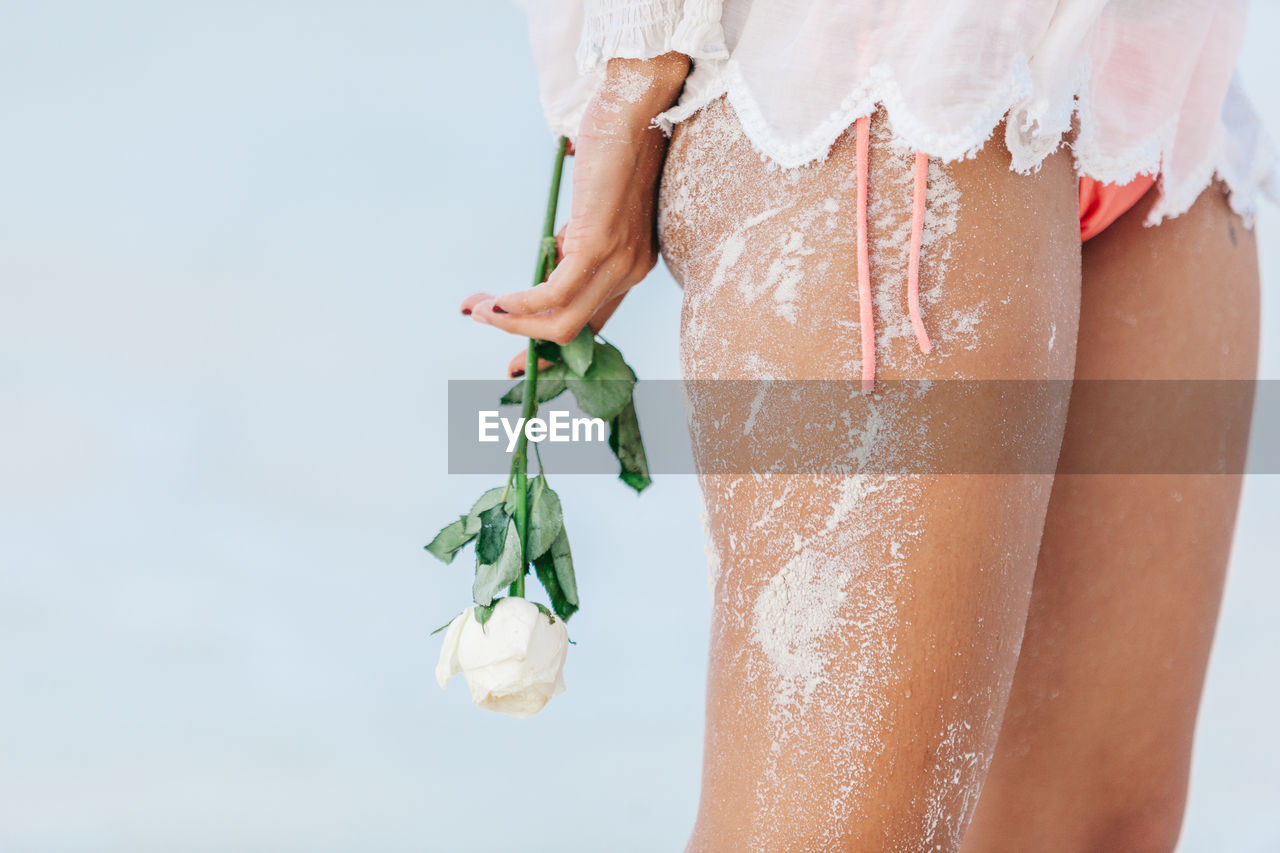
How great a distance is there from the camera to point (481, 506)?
3.25ft

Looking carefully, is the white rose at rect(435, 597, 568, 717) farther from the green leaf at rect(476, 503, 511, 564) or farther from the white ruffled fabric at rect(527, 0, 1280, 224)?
the white ruffled fabric at rect(527, 0, 1280, 224)

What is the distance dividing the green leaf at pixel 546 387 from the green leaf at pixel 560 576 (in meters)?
0.13

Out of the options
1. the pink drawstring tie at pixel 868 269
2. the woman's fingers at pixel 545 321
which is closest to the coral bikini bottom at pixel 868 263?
the pink drawstring tie at pixel 868 269

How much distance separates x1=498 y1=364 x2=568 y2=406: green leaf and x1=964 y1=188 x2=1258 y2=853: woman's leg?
1.30ft

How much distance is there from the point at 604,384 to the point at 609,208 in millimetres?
199

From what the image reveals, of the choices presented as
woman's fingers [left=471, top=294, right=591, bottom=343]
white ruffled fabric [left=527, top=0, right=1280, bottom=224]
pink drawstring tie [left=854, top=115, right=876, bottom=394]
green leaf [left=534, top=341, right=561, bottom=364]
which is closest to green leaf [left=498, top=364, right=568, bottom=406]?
green leaf [left=534, top=341, right=561, bottom=364]

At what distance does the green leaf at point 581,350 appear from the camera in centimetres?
101

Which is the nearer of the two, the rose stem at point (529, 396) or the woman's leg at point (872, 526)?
the woman's leg at point (872, 526)

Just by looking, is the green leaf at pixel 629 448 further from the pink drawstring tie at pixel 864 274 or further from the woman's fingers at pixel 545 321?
the pink drawstring tie at pixel 864 274

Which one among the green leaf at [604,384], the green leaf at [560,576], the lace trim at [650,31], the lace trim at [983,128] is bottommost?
the green leaf at [560,576]

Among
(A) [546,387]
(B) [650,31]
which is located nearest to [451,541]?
(A) [546,387]

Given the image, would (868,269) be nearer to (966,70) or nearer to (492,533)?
(966,70)

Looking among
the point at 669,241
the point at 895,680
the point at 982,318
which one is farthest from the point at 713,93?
the point at 895,680

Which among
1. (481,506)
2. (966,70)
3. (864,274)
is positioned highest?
(966,70)
